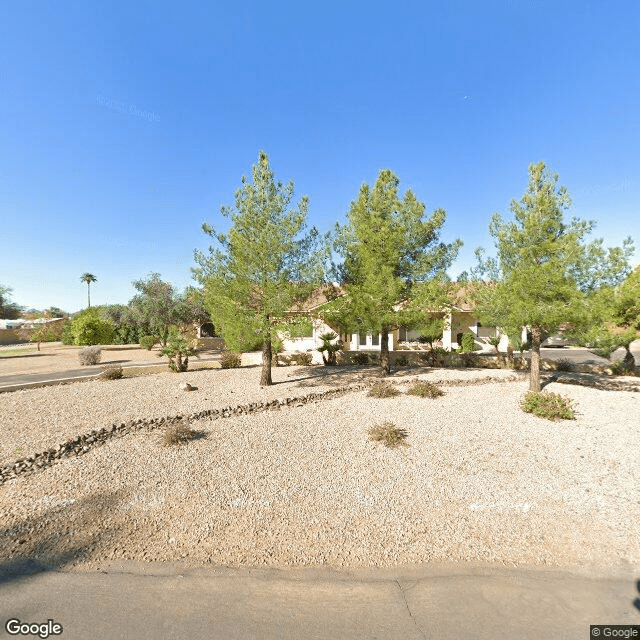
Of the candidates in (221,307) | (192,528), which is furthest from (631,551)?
(221,307)

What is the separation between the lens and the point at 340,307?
1278 centimetres

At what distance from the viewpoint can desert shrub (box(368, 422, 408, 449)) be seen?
7.20 metres

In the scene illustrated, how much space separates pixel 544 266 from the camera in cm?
990

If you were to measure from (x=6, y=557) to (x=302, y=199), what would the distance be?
11.1m

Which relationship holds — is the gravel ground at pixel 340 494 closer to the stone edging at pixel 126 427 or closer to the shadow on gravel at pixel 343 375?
the stone edging at pixel 126 427

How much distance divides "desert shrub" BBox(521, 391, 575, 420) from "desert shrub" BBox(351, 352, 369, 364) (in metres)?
9.77

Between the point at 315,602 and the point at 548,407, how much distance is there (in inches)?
338

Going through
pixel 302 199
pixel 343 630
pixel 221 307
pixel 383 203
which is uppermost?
pixel 383 203

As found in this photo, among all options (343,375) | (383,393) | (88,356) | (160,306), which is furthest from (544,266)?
(160,306)

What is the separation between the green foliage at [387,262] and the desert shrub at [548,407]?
4.96 meters

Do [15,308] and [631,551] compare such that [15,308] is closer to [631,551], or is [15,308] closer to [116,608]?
[116,608]

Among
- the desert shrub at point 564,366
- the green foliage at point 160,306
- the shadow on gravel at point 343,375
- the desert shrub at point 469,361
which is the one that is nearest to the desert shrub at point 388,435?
the shadow on gravel at point 343,375

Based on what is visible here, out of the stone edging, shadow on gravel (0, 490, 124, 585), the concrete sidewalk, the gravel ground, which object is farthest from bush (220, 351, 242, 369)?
the concrete sidewalk

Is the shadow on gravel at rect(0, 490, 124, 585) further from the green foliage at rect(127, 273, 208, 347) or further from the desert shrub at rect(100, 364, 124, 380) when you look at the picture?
the green foliage at rect(127, 273, 208, 347)
